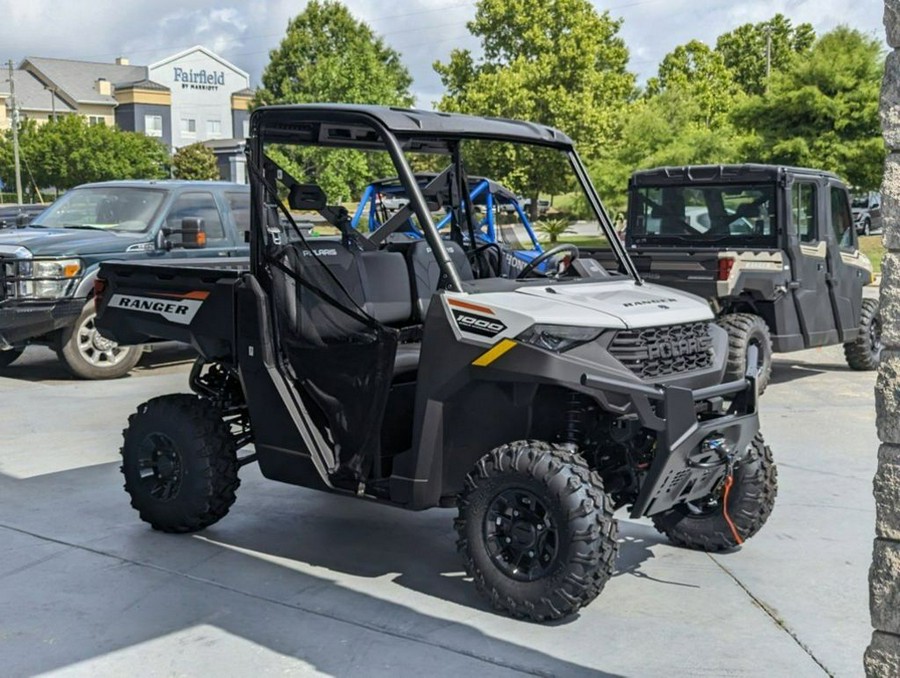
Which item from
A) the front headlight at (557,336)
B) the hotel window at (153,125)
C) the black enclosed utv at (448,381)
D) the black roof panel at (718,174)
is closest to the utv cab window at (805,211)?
the black roof panel at (718,174)

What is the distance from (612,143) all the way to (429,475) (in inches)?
1346

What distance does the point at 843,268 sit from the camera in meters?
11.3

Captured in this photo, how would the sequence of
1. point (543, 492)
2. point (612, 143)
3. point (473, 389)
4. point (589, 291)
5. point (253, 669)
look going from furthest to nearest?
point (612, 143) < point (589, 291) < point (473, 389) < point (543, 492) < point (253, 669)

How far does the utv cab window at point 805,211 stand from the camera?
10.7m

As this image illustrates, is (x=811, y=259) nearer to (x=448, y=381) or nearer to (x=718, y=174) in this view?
(x=718, y=174)

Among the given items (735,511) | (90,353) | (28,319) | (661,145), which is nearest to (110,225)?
(90,353)

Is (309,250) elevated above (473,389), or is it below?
above

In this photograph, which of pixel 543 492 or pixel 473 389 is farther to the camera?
pixel 473 389

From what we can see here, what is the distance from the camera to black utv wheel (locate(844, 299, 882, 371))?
11820 mm

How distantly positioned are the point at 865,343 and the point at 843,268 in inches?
40.1

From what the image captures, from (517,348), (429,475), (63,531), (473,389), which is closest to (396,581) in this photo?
(429,475)

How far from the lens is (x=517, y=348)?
4.77m

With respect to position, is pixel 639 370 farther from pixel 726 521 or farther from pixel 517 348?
pixel 726 521

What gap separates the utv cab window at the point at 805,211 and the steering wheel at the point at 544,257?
216 inches
